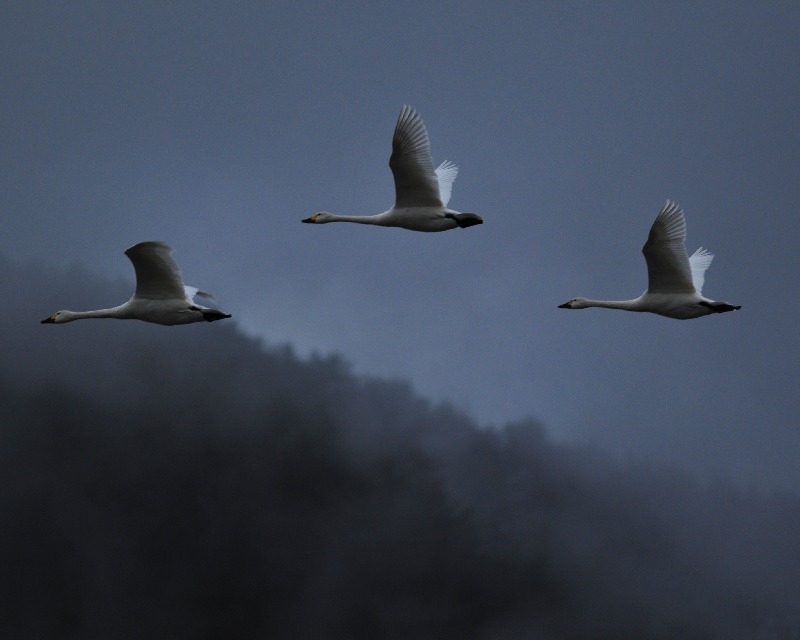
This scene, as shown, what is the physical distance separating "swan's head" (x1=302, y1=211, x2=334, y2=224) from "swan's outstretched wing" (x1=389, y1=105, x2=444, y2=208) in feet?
14.9

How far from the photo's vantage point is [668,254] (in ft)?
121

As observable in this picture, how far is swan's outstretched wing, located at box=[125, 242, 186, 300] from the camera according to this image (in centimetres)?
3403

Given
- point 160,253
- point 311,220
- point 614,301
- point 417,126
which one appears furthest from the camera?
point 311,220

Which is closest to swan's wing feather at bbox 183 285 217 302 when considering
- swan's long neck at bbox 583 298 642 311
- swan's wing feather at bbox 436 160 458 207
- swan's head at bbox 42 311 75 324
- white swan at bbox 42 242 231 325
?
white swan at bbox 42 242 231 325

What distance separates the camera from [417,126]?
122ft

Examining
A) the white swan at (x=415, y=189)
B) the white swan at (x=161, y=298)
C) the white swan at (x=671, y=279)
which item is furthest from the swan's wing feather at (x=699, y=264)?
the white swan at (x=161, y=298)

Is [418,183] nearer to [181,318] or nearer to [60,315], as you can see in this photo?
[181,318]

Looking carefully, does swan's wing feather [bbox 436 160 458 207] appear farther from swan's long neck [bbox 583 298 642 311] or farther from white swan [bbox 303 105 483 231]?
swan's long neck [bbox 583 298 642 311]

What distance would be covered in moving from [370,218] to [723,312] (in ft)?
38.4

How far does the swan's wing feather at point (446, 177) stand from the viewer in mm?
41344

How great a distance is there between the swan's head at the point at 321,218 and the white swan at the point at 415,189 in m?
2.60

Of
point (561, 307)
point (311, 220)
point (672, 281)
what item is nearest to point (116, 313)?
point (311, 220)

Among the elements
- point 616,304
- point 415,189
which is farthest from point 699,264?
point 415,189

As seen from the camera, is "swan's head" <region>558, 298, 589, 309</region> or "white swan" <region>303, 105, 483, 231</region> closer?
"white swan" <region>303, 105, 483, 231</region>
